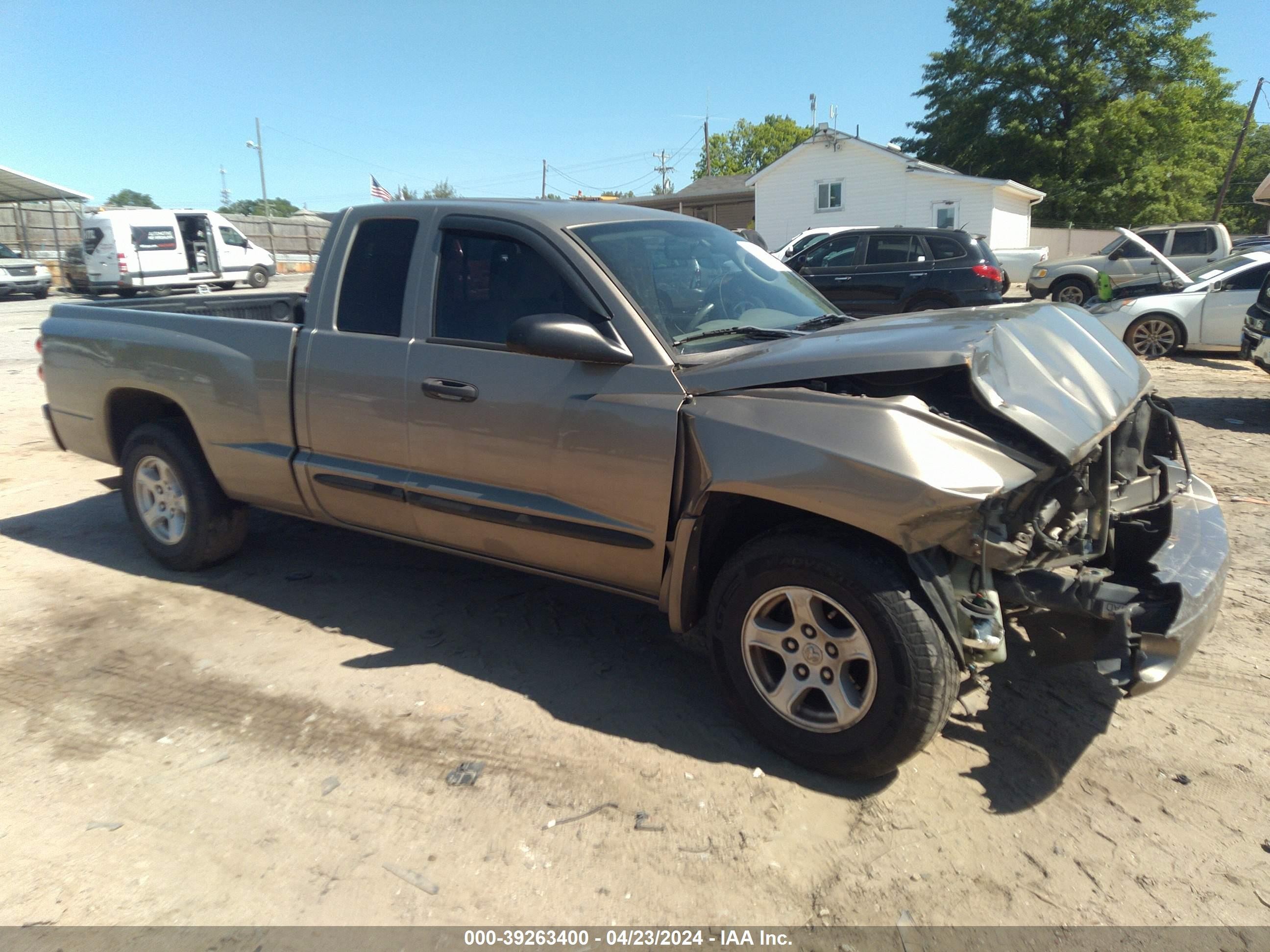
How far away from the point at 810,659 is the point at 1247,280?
12.1 metres

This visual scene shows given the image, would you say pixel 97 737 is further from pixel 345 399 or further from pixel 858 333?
pixel 858 333

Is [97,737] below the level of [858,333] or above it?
below

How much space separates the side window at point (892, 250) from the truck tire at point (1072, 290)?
220 inches

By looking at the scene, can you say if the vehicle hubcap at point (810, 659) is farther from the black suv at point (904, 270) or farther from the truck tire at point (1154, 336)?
the truck tire at point (1154, 336)

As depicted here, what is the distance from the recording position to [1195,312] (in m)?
11.8

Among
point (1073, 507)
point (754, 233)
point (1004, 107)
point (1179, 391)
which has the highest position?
point (1004, 107)

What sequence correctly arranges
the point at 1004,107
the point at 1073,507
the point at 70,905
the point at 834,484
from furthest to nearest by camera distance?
the point at 1004,107
the point at 1073,507
the point at 834,484
the point at 70,905

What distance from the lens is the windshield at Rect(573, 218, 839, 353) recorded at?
352cm

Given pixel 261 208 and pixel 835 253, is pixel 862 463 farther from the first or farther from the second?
pixel 261 208

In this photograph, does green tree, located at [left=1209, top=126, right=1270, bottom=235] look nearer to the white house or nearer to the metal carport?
the white house

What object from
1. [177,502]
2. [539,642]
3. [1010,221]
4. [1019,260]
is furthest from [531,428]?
[1010,221]

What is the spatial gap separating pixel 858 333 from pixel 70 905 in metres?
3.23

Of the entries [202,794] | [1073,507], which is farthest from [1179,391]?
[202,794]

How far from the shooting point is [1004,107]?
39156mm
